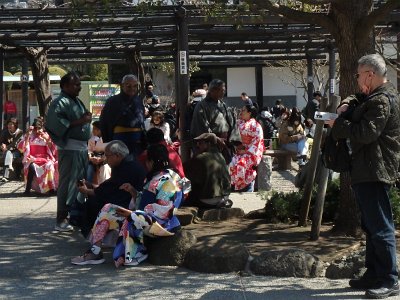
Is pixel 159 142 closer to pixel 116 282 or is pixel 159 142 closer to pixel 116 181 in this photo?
pixel 116 181

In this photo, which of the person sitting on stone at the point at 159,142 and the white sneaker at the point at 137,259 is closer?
the white sneaker at the point at 137,259

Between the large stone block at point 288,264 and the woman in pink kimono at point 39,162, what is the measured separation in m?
6.72

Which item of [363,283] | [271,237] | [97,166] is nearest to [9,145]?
[97,166]

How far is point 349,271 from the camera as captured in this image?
263 inches

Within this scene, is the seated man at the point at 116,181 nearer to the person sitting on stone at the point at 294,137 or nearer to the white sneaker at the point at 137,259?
the white sneaker at the point at 137,259

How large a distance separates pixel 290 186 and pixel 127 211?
24.0 ft

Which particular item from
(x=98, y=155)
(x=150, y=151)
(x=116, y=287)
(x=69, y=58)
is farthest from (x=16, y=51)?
(x=116, y=287)

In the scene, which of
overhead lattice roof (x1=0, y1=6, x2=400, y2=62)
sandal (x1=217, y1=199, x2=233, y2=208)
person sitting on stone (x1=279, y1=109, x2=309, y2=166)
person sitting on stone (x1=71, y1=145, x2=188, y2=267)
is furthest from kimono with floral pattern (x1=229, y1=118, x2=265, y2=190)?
person sitting on stone (x1=71, y1=145, x2=188, y2=267)

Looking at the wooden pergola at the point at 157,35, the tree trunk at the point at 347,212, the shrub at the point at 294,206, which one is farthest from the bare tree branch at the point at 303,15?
the shrub at the point at 294,206

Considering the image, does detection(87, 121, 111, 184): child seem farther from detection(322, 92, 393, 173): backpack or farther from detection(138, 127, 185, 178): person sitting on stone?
detection(322, 92, 393, 173): backpack

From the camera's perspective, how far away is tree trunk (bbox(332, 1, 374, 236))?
7.98 meters

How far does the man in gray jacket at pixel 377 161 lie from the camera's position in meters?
5.91

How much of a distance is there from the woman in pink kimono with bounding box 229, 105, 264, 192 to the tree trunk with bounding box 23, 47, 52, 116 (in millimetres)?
4718

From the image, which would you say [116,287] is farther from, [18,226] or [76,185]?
[18,226]
